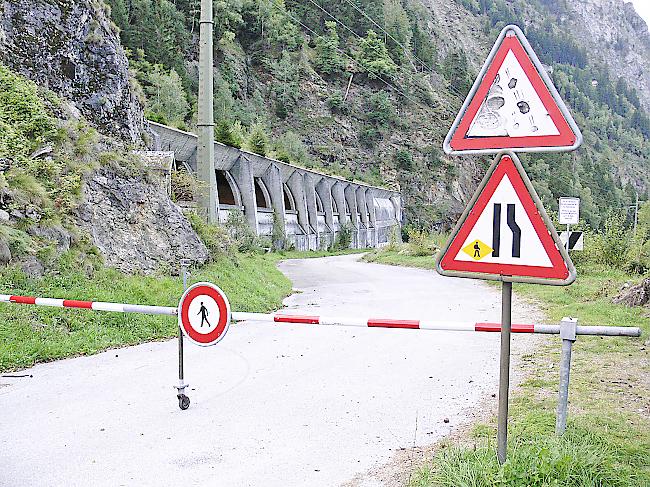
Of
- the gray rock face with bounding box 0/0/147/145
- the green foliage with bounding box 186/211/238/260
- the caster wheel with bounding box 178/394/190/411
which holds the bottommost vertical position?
the caster wheel with bounding box 178/394/190/411

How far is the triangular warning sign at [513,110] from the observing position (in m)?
3.40

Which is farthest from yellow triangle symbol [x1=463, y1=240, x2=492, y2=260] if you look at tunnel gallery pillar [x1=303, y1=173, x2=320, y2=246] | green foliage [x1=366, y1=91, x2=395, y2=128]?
green foliage [x1=366, y1=91, x2=395, y2=128]

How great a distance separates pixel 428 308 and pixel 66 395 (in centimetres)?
943

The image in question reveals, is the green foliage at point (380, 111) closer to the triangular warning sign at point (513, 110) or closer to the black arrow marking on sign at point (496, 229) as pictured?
the triangular warning sign at point (513, 110)

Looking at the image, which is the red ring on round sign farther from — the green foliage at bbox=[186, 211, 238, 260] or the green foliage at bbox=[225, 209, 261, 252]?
the green foliage at bbox=[225, 209, 261, 252]

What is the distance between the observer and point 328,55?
318ft

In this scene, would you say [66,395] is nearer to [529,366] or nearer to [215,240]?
[529,366]

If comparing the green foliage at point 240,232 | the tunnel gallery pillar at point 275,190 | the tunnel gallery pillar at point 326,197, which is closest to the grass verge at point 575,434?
the green foliage at point 240,232

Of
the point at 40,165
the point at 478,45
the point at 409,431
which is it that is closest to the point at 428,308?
the point at 40,165

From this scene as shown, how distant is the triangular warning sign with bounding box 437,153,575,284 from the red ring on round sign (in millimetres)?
2348

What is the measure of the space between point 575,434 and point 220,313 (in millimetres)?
2875

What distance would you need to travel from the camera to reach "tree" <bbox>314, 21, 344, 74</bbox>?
9562 centimetres

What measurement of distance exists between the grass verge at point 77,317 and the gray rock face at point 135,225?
2.01 feet

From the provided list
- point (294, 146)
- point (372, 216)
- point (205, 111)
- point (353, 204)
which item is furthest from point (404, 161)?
point (205, 111)
